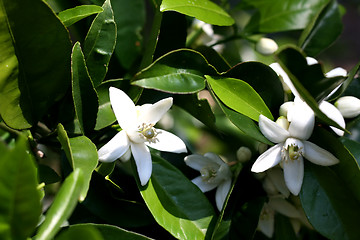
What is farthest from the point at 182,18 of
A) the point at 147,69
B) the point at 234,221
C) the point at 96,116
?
the point at 234,221

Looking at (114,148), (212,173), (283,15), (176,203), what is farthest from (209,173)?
(283,15)

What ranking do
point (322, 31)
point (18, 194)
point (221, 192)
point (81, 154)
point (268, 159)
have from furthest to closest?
1. point (322, 31)
2. point (221, 192)
3. point (268, 159)
4. point (81, 154)
5. point (18, 194)

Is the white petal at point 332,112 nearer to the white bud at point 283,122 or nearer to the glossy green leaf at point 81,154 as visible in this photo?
the white bud at point 283,122

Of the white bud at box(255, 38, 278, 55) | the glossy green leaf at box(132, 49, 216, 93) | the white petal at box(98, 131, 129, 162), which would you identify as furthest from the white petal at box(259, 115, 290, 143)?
the white bud at box(255, 38, 278, 55)

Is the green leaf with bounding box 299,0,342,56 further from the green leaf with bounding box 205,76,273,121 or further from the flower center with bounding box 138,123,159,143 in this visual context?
the flower center with bounding box 138,123,159,143

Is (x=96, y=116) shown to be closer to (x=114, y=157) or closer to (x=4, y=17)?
(x=114, y=157)

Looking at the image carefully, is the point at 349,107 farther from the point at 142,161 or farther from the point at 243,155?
the point at 142,161

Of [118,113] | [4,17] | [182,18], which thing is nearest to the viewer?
[4,17]

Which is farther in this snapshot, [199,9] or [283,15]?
[283,15]
